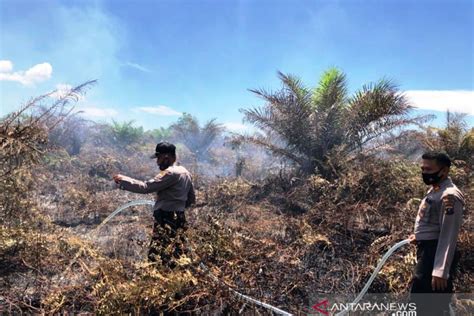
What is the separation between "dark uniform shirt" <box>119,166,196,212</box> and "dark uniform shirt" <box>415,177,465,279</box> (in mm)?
2422

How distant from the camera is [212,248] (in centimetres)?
386

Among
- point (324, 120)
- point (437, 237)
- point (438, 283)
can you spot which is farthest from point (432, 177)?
point (324, 120)

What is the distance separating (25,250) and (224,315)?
2.82 m

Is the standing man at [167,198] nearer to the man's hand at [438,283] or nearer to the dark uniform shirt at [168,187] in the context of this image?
the dark uniform shirt at [168,187]

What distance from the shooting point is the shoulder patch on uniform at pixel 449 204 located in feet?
8.22

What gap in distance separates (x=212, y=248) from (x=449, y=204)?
2.44m

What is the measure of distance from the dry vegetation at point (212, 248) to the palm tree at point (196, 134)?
15.1m

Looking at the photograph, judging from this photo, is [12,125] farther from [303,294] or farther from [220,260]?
[303,294]

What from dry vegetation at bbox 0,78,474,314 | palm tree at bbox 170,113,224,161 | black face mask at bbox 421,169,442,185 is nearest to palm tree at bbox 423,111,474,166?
dry vegetation at bbox 0,78,474,314

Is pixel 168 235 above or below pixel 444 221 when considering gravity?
below

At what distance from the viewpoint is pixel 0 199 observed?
15.5ft

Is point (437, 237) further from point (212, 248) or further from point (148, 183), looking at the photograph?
point (148, 183)

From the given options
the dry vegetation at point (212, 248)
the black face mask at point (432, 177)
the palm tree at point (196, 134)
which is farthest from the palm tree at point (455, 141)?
the palm tree at point (196, 134)

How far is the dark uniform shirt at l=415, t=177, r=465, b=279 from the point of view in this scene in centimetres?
248
